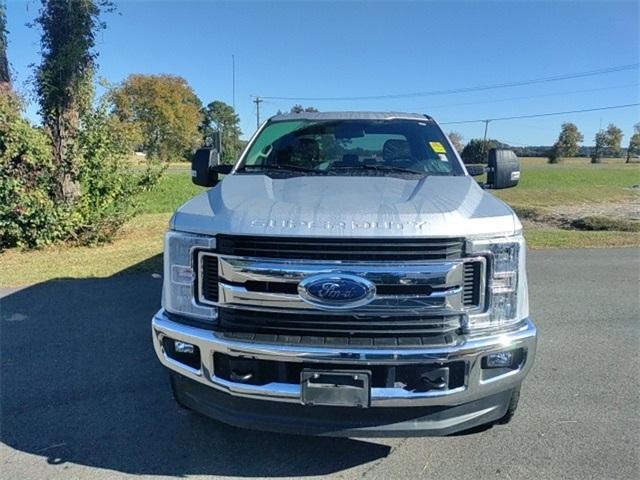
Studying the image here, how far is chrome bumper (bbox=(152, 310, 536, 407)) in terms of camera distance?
7.84ft

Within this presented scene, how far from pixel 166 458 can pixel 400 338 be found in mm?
1469

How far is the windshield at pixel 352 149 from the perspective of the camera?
387 cm

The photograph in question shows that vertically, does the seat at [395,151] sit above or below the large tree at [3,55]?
below

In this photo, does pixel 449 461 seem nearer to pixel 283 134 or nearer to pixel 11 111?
pixel 283 134

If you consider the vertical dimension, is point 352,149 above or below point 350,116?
below

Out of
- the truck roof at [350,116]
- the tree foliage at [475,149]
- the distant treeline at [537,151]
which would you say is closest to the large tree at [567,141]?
the distant treeline at [537,151]

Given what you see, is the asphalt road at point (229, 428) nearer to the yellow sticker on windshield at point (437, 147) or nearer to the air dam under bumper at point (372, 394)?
the air dam under bumper at point (372, 394)

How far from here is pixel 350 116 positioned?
4.65 m

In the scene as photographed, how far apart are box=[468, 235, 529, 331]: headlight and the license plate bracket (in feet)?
2.01

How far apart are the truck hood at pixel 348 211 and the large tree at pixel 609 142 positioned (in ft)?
410

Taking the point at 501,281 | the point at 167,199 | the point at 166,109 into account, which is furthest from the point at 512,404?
the point at 166,109

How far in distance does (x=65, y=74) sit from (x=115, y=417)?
7785mm

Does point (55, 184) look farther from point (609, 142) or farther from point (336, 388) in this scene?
point (609, 142)

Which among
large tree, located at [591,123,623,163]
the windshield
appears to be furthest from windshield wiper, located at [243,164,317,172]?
large tree, located at [591,123,623,163]
